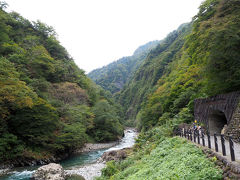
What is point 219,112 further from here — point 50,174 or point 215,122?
point 50,174

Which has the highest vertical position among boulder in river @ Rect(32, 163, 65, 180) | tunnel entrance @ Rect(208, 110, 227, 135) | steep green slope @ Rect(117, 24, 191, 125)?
steep green slope @ Rect(117, 24, 191, 125)

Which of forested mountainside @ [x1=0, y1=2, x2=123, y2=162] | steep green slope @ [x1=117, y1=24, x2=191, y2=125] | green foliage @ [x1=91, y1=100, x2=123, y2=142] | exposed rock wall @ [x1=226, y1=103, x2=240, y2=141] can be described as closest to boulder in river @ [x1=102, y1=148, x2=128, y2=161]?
forested mountainside @ [x1=0, y1=2, x2=123, y2=162]

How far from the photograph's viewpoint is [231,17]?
1105 cm

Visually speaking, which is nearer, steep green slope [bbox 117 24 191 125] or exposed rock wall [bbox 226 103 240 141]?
exposed rock wall [bbox 226 103 240 141]

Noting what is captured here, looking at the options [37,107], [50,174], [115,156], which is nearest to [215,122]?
[115,156]

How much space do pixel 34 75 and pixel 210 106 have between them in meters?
31.1

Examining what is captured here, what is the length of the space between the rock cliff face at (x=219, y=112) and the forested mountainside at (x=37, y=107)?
17.6m

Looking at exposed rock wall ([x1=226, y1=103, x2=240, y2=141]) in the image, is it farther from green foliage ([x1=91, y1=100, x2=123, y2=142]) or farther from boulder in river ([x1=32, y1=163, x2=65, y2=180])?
→ green foliage ([x1=91, y1=100, x2=123, y2=142])

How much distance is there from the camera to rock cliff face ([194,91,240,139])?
11.0 m

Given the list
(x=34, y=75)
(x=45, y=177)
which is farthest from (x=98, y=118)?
(x=45, y=177)

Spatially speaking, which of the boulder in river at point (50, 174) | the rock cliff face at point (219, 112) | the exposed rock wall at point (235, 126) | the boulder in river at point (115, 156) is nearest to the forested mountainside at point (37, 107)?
the boulder in river at point (50, 174)

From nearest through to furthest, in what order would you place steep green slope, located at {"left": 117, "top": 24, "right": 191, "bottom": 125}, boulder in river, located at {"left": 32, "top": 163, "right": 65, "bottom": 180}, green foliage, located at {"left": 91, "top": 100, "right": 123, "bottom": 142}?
1. boulder in river, located at {"left": 32, "top": 163, "right": 65, "bottom": 180}
2. green foliage, located at {"left": 91, "top": 100, "right": 123, "bottom": 142}
3. steep green slope, located at {"left": 117, "top": 24, "right": 191, "bottom": 125}

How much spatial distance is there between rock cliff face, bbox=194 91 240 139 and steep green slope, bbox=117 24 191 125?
70.1 meters

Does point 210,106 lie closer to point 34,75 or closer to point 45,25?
point 34,75
